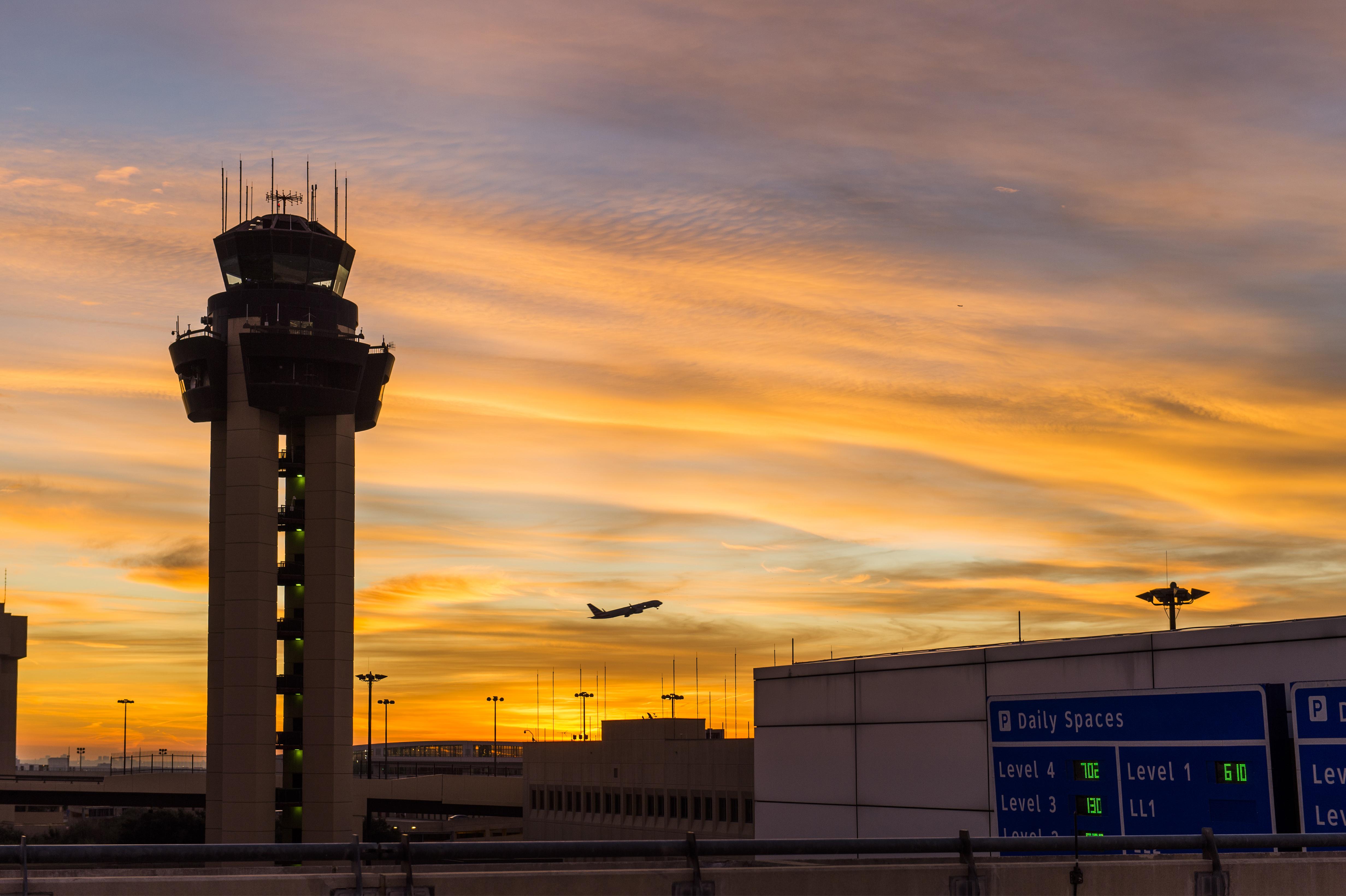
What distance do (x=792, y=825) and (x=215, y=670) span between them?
65.0m

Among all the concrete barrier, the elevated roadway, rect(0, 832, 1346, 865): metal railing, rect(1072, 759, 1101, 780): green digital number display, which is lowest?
the elevated roadway

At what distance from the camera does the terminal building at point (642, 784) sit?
102 m

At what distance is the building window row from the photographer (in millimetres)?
101250

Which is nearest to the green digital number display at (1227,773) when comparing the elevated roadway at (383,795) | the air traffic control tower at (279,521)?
the air traffic control tower at (279,521)

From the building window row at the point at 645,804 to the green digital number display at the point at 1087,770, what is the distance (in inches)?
2926

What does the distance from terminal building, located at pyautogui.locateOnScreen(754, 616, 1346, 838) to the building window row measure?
2389 inches

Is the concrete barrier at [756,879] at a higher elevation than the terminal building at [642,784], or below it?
higher

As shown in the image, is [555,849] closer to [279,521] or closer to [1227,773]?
[1227,773]

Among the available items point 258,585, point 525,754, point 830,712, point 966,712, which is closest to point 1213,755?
point 966,712

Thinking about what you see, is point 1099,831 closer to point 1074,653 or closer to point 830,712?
point 1074,653

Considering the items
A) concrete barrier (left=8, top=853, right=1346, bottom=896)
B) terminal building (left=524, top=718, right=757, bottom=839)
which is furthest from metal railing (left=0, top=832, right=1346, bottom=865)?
terminal building (left=524, top=718, right=757, bottom=839)

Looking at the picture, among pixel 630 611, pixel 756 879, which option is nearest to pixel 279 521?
pixel 630 611

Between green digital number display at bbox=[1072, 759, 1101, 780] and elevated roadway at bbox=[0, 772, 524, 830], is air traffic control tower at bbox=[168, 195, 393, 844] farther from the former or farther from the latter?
green digital number display at bbox=[1072, 759, 1101, 780]

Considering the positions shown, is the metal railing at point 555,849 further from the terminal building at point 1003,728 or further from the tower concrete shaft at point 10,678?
the tower concrete shaft at point 10,678
